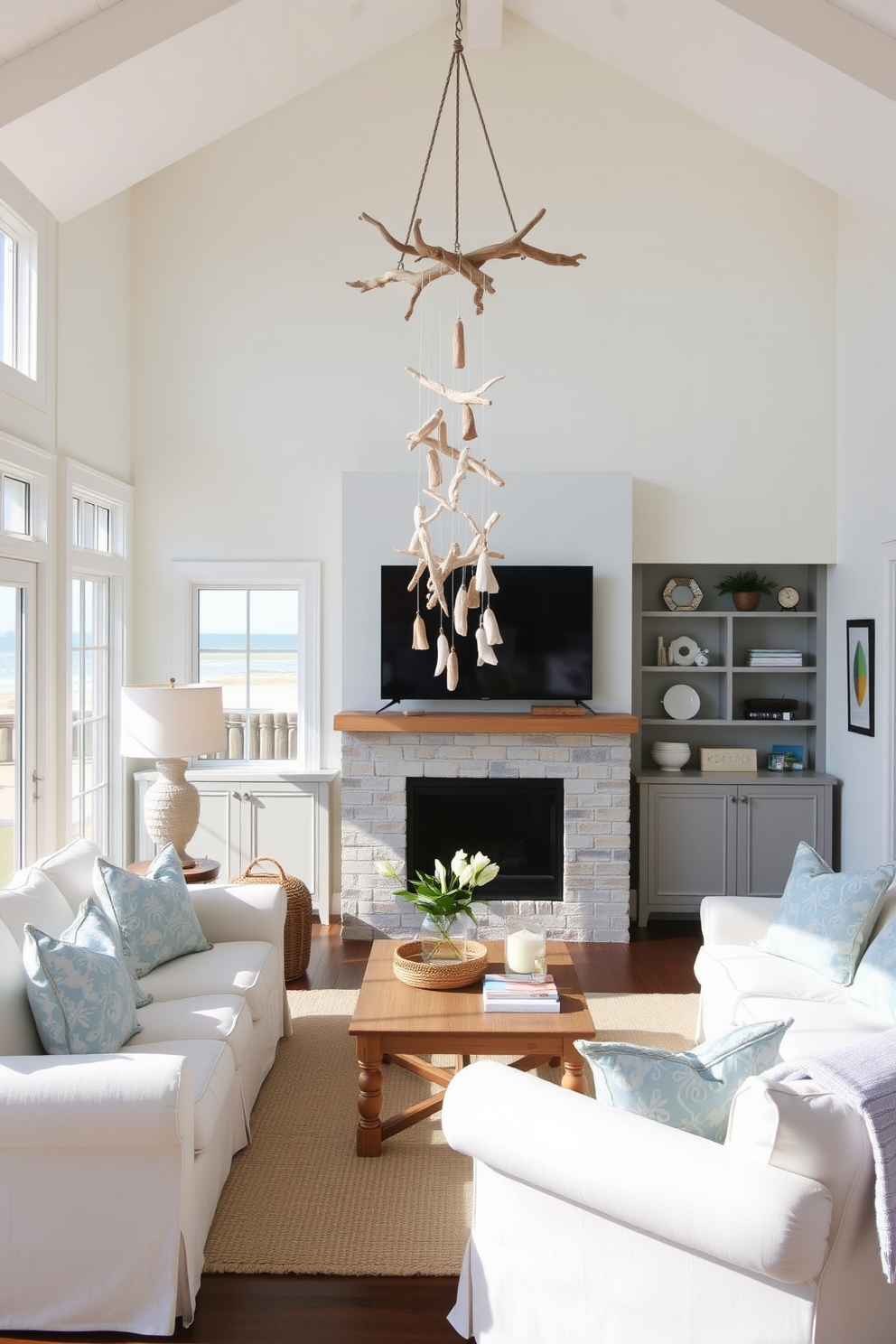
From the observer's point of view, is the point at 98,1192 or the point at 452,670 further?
the point at 452,670

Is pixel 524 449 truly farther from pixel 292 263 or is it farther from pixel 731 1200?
pixel 731 1200

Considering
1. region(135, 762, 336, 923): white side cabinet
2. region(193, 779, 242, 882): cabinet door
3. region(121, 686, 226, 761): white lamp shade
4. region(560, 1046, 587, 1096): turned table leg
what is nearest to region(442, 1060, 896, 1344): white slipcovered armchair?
region(560, 1046, 587, 1096): turned table leg

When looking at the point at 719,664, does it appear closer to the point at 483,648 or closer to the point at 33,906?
the point at 483,648

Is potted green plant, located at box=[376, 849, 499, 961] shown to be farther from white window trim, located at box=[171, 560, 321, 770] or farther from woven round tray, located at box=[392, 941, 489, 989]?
white window trim, located at box=[171, 560, 321, 770]

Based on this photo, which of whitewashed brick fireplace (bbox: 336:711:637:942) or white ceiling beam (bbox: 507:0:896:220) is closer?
white ceiling beam (bbox: 507:0:896:220)

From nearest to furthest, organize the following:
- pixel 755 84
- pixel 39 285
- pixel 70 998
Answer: pixel 70 998
pixel 39 285
pixel 755 84

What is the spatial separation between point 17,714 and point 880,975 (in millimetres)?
3548

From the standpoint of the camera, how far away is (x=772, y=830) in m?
5.77

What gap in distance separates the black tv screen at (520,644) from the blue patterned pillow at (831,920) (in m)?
2.06

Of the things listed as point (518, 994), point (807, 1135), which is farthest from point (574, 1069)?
point (807, 1135)

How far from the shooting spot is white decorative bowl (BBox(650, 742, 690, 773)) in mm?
5965

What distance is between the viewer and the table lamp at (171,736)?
14.9 feet

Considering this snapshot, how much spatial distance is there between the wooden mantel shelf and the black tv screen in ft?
0.46

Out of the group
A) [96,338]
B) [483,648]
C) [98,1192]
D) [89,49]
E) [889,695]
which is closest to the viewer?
[98,1192]
